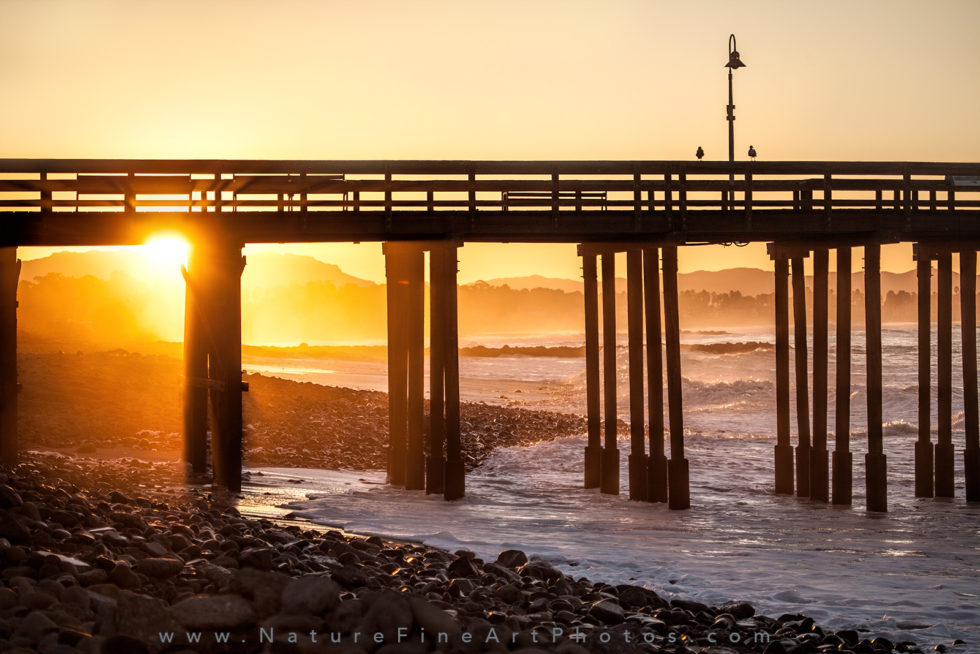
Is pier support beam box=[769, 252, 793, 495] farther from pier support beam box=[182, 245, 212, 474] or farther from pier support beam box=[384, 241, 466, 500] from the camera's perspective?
pier support beam box=[182, 245, 212, 474]

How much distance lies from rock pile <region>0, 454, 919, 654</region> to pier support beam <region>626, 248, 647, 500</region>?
6689 millimetres

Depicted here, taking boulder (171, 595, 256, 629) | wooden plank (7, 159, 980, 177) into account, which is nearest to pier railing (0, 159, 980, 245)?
wooden plank (7, 159, 980, 177)

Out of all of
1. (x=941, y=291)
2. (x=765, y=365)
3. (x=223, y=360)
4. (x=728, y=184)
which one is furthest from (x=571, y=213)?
(x=765, y=365)

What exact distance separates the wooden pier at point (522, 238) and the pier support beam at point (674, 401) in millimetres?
35

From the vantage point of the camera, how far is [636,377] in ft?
65.4

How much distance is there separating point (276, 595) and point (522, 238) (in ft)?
35.3

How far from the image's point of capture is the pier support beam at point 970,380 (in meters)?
20.4

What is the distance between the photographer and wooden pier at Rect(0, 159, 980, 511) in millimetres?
18047

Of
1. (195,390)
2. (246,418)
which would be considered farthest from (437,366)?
(246,418)

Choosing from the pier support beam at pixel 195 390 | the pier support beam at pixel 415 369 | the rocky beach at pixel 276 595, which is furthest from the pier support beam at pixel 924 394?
the pier support beam at pixel 195 390

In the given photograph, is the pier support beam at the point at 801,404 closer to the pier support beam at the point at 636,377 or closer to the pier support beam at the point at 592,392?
the pier support beam at the point at 636,377

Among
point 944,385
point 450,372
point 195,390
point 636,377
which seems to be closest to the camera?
point 450,372

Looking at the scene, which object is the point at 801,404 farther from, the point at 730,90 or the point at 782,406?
the point at 730,90

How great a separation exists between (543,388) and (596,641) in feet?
171
